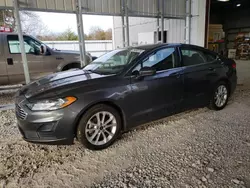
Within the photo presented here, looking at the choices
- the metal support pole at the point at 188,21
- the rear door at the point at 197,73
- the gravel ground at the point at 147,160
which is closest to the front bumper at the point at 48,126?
the gravel ground at the point at 147,160

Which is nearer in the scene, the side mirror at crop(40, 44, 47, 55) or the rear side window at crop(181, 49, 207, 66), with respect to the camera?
the rear side window at crop(181, 49, 207, 66)

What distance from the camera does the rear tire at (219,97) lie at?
3899mm

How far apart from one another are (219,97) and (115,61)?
2.29 m

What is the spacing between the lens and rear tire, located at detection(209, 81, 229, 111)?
3899mm

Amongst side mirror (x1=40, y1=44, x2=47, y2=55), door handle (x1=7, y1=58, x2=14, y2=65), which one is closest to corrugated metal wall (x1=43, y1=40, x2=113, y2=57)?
side mirror (x1=40, y1=44, x2=47, y2=55)

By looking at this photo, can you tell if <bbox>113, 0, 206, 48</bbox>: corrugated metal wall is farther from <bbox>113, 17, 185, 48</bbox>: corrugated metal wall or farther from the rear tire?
the rear tire

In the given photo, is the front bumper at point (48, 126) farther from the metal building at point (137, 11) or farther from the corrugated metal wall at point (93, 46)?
the corrugated metal wall at point (93, 46)

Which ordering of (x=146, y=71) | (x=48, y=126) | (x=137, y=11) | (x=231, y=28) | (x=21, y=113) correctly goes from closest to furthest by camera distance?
(x=48, y=126)
(x=21, y=113)
(x=146, y=71)
(x=137, y=11)
(x=231, y=28)

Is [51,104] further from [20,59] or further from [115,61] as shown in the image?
[20,59]

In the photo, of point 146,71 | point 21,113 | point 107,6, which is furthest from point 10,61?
point 146,71

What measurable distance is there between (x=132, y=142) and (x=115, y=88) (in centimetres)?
85

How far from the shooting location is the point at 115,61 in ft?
11.1

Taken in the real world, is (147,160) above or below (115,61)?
below

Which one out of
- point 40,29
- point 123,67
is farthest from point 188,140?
point 40,29
